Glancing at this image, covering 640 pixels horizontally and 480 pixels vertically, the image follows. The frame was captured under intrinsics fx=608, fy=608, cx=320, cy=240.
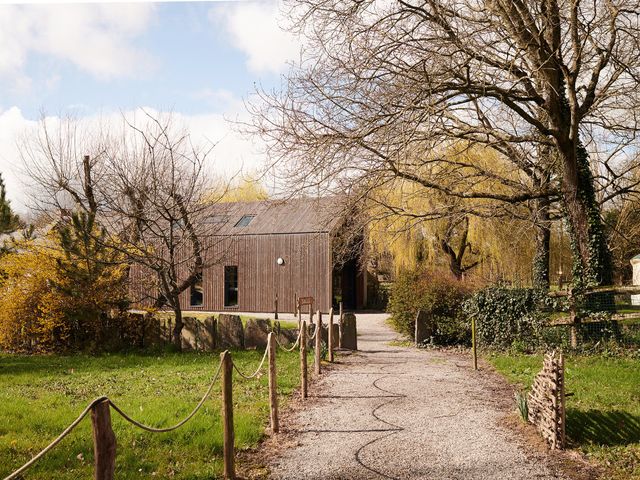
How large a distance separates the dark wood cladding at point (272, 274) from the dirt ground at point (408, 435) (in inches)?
631

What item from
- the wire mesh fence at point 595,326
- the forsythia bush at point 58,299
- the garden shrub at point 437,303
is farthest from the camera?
the garden shrub at point 437,303

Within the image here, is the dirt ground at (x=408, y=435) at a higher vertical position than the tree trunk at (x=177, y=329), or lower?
lower

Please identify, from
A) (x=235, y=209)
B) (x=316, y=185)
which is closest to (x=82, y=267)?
(x=316, y=185)

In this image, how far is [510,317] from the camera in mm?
13984

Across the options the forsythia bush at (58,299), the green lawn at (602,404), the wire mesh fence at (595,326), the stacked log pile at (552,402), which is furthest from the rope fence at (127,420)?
the forsythia bush at (58,299)

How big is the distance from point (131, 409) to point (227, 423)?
8.65 ft

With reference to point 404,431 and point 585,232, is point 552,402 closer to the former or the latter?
point 404,431

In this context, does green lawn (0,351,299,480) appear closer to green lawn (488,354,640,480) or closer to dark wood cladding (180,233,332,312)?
green lawn (488,354,640,480)

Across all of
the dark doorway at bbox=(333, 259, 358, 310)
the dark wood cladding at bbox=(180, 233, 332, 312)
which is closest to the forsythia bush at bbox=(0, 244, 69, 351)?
the dark wood cladding at bbox=(180, 233, 332, 312)

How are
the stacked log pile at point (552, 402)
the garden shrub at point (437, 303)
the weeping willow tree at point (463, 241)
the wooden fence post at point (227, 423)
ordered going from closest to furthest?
1. the wooden fence post at point (227, 423)
2. the stacked log pile at point (552, 402)
3. the garden shrub at point (437, 303)
4. the weeping willow tree at point (463, 241)

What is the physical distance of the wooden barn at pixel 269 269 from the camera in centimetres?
2714

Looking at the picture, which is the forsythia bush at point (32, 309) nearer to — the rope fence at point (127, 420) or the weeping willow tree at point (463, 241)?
the rope fence at point (127, 420)

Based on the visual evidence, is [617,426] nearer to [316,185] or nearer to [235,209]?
[316,185]

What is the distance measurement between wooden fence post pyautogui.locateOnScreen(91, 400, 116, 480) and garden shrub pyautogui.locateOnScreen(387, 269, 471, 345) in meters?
12.3
